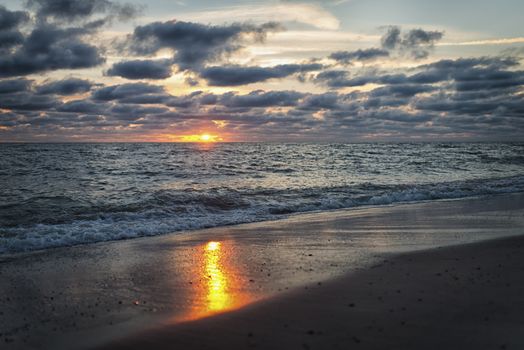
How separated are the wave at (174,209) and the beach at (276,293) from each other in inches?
60.8

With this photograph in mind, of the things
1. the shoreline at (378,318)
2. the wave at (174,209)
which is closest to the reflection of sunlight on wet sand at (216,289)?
the shoreline at (378,318)

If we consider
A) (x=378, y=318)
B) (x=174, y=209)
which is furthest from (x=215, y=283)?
(x=174, y=209)

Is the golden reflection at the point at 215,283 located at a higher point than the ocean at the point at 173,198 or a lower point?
higher

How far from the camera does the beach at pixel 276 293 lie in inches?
171

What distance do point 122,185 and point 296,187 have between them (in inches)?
394

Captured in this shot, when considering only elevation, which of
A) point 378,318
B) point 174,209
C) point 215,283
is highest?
point 378,318

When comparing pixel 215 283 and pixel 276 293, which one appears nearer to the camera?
pixel 276 293

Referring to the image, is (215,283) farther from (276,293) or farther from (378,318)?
(378,318)

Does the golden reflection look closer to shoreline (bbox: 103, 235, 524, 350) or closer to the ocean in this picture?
shoreline (bbox: 103, 235, 524, 350)

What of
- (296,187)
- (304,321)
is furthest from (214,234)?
(296,187)

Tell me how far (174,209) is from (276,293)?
11260mm

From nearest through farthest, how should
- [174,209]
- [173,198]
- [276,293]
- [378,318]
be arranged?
[378,318]
[276,293]
[174,209]
[173,198]

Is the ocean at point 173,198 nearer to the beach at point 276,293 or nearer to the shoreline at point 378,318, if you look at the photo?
the beach at point 276,293

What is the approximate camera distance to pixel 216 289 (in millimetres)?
6082
